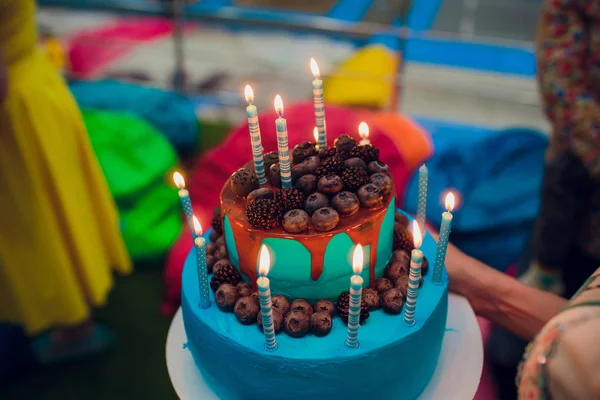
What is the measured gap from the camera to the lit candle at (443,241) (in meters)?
1.06

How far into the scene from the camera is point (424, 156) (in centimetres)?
315

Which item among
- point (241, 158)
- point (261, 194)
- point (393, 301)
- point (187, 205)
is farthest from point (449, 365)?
point (241, 158)

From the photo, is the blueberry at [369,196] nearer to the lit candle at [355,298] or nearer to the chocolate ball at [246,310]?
the lit candle at [355,298]

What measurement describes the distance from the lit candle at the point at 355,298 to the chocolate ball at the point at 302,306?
104 millimetres

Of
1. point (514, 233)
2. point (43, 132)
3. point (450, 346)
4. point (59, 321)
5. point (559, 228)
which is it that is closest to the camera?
point (450, 346)

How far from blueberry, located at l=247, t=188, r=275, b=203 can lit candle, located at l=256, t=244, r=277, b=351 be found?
0.15 metres

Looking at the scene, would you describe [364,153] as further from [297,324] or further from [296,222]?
[297,324]

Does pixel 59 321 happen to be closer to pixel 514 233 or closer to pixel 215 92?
pixel 514 233

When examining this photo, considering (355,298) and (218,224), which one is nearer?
(355,298)

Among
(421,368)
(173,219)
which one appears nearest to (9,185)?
(173,219)

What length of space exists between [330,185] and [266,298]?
29 centimetres

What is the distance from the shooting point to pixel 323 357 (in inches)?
39.4

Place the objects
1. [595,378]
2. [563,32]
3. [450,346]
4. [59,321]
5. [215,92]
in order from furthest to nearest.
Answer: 1. [215,92]
2. [59,321]
3. [563,32]
4. [450,346]
5. [595,378]

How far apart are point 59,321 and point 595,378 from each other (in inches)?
81.8
